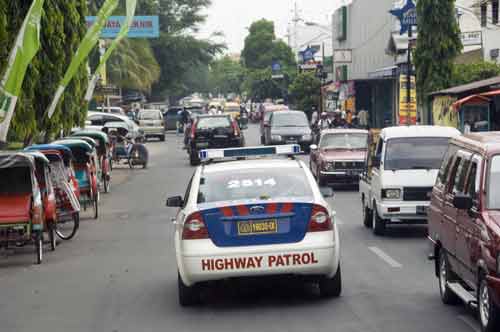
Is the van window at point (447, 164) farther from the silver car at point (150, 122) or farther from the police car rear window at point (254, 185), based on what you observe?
the silver car at point (150, 122)

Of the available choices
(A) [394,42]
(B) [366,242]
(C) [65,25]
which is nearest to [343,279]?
(B) [366,242]

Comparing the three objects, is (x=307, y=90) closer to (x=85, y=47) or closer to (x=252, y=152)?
(x=85, y=47)

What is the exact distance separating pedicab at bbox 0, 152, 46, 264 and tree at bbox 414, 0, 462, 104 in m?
24.5

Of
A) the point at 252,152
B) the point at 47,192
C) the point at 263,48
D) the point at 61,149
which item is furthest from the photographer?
the point at 263,48

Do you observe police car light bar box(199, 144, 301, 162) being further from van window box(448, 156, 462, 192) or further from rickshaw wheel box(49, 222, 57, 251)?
rickshaw wheel box(49, 222, 57, 251)

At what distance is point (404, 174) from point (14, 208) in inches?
256

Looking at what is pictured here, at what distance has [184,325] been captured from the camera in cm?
1059

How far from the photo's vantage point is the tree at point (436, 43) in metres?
38.8

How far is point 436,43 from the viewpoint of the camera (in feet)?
129

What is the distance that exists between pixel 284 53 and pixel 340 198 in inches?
4504

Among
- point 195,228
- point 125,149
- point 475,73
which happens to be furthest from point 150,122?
point 195,228

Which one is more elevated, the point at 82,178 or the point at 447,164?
the point at 447,164

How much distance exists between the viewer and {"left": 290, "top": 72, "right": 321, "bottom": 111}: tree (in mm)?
81562

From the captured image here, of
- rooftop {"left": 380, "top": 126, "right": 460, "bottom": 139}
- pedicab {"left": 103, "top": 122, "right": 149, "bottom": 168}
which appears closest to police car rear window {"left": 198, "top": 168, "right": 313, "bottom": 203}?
rooftop {"left": 380, "top": 126, "right": 460, "bottom": 139}
